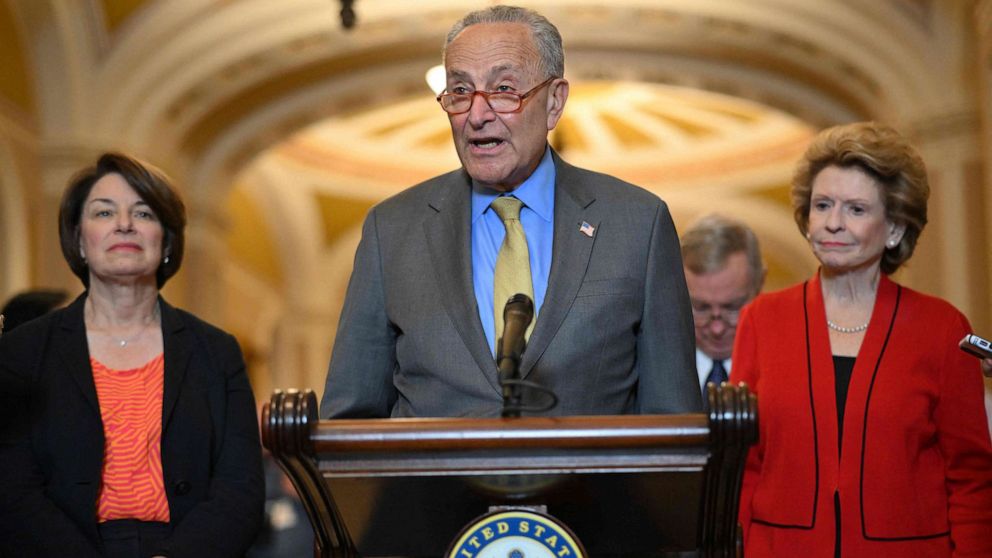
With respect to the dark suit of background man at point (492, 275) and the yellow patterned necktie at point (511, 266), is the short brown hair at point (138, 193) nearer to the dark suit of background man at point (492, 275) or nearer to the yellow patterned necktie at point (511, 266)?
the dark suit of background man at point (492, 275)

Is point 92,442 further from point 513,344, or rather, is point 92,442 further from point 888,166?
point 888,166

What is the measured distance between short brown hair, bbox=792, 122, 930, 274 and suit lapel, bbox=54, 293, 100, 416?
1.69 metres

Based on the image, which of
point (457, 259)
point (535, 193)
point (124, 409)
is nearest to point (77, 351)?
point (124, 409)

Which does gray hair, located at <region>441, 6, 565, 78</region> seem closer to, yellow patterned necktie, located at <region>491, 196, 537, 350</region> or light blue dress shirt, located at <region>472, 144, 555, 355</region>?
light blue dress shirt, located at <region>472, 144, 555, 355</region>

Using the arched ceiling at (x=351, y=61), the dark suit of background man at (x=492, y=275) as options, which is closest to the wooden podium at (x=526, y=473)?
the dark suit of background man at (x=492, y=275)

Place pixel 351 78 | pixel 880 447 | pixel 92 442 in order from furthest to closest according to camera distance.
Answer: pixel 351 78 < pixel 92 442 < pixel 880 447

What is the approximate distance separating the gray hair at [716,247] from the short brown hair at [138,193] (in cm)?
159

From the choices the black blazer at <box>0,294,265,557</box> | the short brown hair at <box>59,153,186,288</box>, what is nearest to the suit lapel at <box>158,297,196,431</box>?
the black blazer at <box>0,294,265,557</box>

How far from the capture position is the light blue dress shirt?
93.4 inches

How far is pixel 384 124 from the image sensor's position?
17344 millimetres

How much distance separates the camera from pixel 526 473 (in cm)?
183

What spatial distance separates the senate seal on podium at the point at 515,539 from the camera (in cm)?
186

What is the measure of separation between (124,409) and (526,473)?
1.42 meters

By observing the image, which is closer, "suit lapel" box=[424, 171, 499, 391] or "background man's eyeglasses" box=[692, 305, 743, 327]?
"suit lapel" box=[424, 171, 499, 391]
